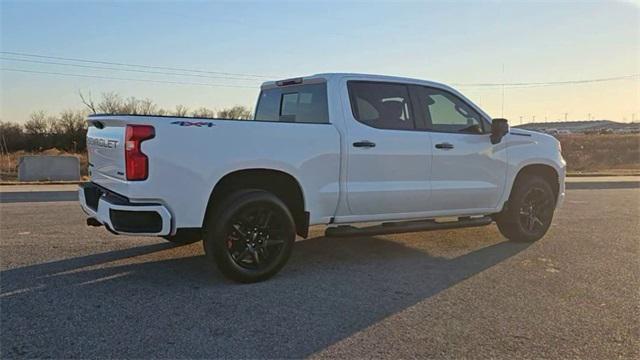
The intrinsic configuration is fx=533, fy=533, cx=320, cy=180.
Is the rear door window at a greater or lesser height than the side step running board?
greater

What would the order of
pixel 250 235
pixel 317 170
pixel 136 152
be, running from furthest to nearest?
1. pixel 317 170
2. pixel 250 235
3. pixel 136 152

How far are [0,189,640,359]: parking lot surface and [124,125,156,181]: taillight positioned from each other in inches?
41.9

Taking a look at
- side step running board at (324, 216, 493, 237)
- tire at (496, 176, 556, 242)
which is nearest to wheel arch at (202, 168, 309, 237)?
side step running board at (324, 216, 493, 237)

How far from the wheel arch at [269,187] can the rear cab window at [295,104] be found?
2.61ft

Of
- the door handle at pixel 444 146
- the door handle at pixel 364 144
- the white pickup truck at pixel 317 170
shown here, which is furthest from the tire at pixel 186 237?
the door handle at pixel 444 146

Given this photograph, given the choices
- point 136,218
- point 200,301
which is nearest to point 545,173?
point 200,301

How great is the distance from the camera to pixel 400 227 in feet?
19.3

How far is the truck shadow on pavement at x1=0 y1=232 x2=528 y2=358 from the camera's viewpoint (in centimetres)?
358

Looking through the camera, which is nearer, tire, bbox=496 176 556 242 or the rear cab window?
the rear cab window

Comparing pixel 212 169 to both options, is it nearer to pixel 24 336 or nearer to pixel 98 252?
pixel 24 336

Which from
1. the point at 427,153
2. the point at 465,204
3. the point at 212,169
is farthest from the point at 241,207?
the point at 465,204

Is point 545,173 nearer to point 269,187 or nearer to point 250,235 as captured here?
point 269,187

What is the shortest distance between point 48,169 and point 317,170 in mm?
19993

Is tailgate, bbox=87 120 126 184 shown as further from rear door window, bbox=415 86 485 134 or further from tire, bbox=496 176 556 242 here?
tire, bbox=496 176 556 242
